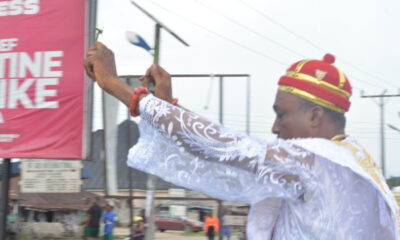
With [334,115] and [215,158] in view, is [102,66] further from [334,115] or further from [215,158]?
[334,115]

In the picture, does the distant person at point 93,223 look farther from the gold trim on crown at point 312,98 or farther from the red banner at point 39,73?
the gold trim on crown at point 312,98

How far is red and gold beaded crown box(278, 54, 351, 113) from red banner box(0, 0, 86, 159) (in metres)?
3.22

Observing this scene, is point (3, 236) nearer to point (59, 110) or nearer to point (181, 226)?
point (59, 110)

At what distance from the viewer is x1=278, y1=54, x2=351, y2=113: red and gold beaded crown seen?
6.11ft

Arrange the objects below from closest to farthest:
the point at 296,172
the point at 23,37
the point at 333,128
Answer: the point at 296,172 → the point at 333,128 → the point at 23,37

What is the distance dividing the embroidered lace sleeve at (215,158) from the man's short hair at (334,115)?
162 millimetres

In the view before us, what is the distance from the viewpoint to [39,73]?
4.87 meters

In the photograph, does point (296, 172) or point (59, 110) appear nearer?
point (296, 172)

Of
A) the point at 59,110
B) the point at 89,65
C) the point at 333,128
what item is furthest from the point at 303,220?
the point at 59,110

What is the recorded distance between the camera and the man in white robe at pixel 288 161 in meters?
1.73

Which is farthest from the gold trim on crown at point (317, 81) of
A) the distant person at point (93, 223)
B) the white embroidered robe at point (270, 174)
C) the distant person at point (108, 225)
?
the distant person at point (108, 225)

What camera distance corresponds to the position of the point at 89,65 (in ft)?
6.51

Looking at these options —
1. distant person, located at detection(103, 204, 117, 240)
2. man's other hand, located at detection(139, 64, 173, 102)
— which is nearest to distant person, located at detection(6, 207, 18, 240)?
distant person, located at detection(103, 204, 117, 240)

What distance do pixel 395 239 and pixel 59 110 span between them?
11.4ft
